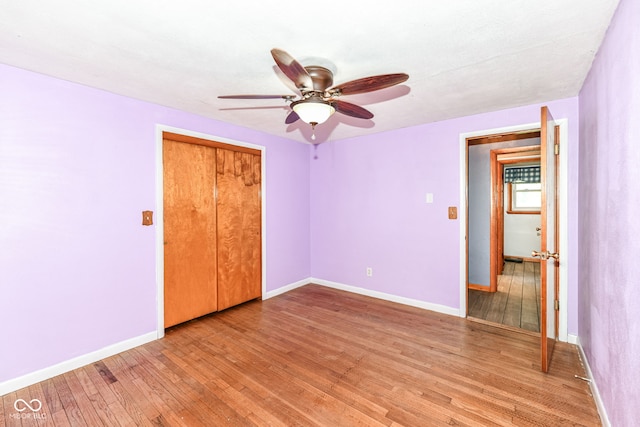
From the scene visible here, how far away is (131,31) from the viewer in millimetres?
1537

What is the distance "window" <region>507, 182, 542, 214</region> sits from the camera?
632cm

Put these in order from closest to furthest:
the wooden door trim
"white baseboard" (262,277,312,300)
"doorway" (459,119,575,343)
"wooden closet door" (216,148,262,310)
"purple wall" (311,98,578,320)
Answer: "doorway" (459,119,575,343), the wooden door trim, "purple wall" (311,98,578,320), "wooden closet door" (216,148,262,310), "white baseboard" (262,277,312,300)

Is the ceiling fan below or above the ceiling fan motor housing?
below

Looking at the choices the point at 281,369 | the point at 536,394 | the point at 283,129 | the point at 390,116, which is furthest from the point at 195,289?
the point at 536,394

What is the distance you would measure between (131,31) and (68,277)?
189 centimetres

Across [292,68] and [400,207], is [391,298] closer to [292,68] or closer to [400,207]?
[400,207]

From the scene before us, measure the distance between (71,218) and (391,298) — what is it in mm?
3441

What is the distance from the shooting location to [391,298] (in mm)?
3680

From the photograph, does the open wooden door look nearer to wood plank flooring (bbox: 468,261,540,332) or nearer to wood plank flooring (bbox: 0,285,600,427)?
wood plank flooring (bbox: 0,285,600,427)

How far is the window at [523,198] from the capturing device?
632cm

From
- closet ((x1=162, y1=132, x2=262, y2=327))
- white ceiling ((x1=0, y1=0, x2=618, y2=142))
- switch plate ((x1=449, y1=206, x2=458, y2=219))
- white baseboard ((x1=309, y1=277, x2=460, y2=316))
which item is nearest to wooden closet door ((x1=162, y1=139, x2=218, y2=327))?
closet ((x1=162, y1=132, x2=262, y2=327))

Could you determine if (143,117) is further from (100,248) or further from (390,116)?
(390,116)

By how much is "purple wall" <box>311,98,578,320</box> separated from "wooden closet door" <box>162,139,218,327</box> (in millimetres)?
1739

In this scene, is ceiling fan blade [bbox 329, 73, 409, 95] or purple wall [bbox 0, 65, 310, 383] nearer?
ceiling fan blade [bbox 329, 73, 409, 95]
